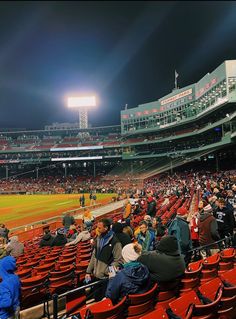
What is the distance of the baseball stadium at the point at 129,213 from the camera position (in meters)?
3.99

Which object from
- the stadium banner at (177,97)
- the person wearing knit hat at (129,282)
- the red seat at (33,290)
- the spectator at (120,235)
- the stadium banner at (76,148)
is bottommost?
the red seat at (33,290)

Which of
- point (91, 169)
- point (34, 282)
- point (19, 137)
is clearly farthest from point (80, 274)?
point (19, 137)

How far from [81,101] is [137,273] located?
295 ft

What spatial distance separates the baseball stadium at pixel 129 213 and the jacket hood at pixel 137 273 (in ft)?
0.04

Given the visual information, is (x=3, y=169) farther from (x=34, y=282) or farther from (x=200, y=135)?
(x=34, y=282)

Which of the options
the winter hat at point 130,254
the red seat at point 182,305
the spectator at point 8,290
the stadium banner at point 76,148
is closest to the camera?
the red seat at point 182,305

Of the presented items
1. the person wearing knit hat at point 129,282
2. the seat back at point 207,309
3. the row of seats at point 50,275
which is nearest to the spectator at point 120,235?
the person wearing knit hat at point 129,282

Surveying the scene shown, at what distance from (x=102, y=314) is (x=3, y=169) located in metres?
86.2

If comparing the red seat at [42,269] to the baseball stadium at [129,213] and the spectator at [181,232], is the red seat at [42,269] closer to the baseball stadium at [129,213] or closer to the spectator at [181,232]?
the baseball stadium at [129,213]

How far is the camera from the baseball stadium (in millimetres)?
3986

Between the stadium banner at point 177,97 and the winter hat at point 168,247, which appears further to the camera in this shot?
the stadium banner at point 177,97

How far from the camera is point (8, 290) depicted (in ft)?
13.0

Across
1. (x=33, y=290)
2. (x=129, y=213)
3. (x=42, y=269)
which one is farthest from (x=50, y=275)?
(x=129, y=213)

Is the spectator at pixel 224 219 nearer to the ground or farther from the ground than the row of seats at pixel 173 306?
farther from the ground
